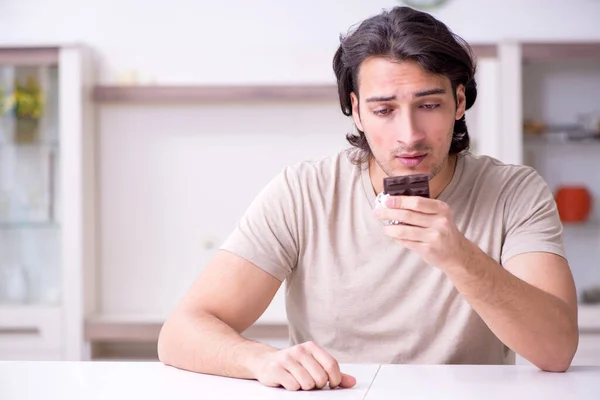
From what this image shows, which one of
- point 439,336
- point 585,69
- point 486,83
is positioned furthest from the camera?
point 585,69

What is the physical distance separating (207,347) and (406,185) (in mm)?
447

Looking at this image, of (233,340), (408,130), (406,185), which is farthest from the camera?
(408,130)

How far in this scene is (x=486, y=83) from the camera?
348 cm

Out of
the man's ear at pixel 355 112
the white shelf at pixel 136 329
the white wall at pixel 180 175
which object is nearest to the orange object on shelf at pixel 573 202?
the white wall at pixel 180 175

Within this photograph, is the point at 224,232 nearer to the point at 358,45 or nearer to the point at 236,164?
the point at 236,164

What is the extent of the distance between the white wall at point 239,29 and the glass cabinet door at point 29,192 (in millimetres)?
325

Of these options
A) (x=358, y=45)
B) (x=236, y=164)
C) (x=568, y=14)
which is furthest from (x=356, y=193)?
(x=568, y=14)

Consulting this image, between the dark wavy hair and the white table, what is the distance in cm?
61

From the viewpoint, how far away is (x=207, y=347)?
146 centimetres

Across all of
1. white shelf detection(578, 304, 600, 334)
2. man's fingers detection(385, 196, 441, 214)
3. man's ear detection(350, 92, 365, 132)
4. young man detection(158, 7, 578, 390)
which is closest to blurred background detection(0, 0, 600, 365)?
white shelf detection(578, 304, 600, 334)

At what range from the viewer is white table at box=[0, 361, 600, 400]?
1252mm

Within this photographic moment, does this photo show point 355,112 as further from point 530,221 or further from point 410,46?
point 530,221

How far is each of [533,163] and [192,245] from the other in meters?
1.60

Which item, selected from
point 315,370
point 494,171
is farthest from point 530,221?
point 315,370
